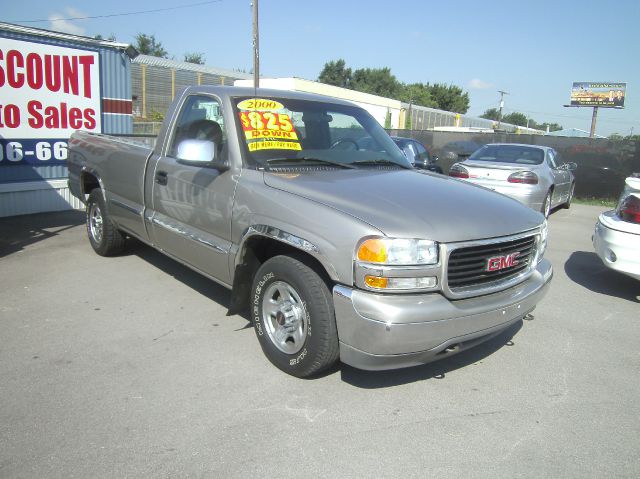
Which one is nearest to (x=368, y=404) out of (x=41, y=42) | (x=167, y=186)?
(x=167, y=186)

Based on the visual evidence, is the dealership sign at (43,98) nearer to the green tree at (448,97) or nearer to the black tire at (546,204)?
the black tire at (546,204)

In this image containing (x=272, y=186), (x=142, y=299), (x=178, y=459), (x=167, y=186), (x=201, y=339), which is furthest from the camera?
(x=142, y=299)

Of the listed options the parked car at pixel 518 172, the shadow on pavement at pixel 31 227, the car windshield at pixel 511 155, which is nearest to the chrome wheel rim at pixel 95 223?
the shadow on pavement at pixel 31 227

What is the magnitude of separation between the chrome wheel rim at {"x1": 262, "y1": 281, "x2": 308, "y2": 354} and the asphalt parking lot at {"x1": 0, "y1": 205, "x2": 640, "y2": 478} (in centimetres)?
24

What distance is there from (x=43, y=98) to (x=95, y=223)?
3.40m

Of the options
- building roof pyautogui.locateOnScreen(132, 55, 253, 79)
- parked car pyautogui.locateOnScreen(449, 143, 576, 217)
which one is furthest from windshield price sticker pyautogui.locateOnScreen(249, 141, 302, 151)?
building roof pyautogui.locateOnScreen(132, 55, 253, 79)

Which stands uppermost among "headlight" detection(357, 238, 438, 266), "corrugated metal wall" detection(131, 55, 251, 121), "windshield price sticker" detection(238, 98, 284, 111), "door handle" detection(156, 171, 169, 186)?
"corrugated metal wall" detection(131, 55, 251, 121)

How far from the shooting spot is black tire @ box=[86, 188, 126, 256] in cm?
578

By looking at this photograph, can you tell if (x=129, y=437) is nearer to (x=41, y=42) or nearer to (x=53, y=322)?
(x=53, y=322)

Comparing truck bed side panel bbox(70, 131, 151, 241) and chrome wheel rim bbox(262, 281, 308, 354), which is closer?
chrome wheel rim bbox(262, 281, 308, 354)

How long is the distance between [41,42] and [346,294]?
772 centimetres

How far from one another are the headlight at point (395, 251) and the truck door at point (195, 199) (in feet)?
4.29

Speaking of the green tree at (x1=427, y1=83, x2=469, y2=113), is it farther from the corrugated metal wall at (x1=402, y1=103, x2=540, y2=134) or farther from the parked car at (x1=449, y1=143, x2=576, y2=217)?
the parked car at (x1=449, y1=143, x2=576, y2=217)

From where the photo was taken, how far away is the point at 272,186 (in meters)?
3.43
